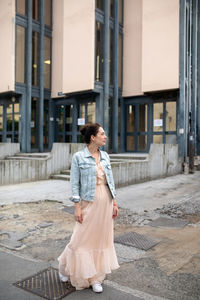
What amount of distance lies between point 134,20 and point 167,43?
4002 millimetres

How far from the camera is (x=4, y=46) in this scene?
18.3m

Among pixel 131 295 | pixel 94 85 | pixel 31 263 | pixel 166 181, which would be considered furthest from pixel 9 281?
pixel 94 85

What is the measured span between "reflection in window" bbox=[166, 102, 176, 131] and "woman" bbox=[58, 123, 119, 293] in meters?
14.5

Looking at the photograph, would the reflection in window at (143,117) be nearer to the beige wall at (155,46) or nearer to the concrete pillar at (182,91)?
the beige wall at (155,46)

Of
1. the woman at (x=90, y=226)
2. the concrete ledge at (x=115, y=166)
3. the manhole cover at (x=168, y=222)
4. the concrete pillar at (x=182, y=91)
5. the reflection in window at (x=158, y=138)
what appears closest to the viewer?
the woman at (x=90, y=226)

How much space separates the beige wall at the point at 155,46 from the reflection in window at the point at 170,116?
142cm

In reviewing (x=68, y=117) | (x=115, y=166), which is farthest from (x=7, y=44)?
(x=115, y=166)

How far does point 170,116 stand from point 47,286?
50.1 feet

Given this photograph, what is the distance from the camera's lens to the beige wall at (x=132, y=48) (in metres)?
18.7

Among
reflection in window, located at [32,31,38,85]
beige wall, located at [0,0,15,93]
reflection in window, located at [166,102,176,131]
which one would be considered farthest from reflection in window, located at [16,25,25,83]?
reflection in window, located at [166,102,176,131]

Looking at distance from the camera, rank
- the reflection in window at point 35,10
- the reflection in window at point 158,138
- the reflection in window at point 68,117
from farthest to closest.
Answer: the reflection in window at point 68,117
the reflection in window at point 35,10
the reflection in window at point 158,138

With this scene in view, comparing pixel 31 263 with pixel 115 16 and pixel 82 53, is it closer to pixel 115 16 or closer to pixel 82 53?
pixel 82 53

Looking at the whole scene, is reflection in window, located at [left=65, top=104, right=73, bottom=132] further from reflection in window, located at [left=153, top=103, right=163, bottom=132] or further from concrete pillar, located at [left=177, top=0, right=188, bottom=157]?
concrete pillar, located at [left=177, top=0, right=188, bottom=157]

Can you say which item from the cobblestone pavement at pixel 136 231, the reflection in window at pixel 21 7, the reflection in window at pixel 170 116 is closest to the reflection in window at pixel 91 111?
the reflection in window at pixel 170 116
